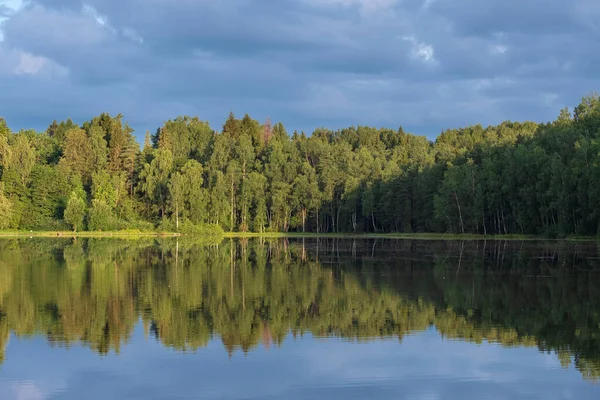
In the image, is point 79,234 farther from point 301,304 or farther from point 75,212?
point 301,304

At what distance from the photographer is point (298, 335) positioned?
21.1 metres

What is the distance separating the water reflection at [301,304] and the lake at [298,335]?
0.25 feet

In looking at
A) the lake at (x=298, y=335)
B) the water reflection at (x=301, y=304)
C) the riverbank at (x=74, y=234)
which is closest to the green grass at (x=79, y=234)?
the riverbank at (x=74, y=234)

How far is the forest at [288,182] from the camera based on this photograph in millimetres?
85562

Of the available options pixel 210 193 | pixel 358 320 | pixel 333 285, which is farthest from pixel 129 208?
pixel 358 320

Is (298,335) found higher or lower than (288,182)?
lower

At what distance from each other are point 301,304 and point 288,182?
324 ft

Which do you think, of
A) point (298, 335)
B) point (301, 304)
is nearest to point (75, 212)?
point (301, 304)

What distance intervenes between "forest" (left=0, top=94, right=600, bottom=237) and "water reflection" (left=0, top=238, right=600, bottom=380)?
42242 millimetres

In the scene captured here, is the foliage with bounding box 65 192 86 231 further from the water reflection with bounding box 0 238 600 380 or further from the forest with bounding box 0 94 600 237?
the water reflection with bounding box 0 238 600 380

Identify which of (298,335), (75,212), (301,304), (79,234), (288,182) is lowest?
(298,335)

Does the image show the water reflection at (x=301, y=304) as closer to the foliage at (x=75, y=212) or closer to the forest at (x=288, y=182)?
the forest at (x=288, y=182)

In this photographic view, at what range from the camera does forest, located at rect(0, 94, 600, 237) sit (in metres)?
85.6

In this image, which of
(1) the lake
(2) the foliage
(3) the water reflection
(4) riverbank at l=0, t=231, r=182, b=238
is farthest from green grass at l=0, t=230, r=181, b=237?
(1) the lake
